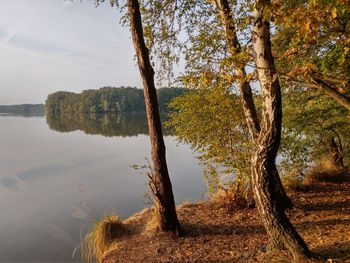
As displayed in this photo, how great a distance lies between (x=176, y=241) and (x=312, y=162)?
7.30m

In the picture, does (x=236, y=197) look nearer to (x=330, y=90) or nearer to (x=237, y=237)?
(x=237, y=237)

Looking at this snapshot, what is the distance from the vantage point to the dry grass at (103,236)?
769 centimetres

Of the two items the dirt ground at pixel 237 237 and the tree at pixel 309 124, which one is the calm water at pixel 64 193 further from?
the tree at pixel 309 124

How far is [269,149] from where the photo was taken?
14.2ft

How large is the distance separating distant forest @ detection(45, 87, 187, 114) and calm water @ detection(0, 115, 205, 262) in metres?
77.9

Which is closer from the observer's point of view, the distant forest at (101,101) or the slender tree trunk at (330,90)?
the slender tree trunk at (330,90)

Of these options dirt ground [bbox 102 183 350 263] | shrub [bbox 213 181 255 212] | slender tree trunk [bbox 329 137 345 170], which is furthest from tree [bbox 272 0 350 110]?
slender tree trunk [bbox 329 137 345 170]

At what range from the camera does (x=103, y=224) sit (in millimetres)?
7895

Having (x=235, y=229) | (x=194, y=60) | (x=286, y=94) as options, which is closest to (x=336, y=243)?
(x=235, y=229)

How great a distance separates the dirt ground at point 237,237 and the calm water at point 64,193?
9.30ft

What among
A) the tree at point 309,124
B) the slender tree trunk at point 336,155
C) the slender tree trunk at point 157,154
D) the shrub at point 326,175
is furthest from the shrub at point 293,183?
the slender tree trunk at point 157,154

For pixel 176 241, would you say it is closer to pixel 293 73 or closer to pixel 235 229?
pixel 235 229

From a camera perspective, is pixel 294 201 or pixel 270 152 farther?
pixel 294 201

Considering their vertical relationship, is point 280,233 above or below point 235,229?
above
